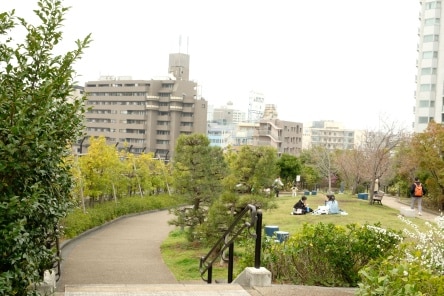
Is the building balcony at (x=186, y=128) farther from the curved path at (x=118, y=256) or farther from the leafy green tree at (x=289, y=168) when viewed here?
the curved path at (x=118, y=256)

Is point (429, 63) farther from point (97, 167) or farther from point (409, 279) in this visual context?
point (409, 279)

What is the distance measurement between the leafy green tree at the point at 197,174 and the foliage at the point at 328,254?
9123mm

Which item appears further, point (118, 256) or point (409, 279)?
point (118, 256)

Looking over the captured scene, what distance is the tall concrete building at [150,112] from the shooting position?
70.0m

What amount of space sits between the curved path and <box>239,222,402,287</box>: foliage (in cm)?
358

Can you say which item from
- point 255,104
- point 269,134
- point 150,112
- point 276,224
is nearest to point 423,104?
point 269,134

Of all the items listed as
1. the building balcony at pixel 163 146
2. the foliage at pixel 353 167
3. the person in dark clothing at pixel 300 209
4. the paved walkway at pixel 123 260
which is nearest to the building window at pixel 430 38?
the foliage at pixel 353 167

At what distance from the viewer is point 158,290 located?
6.43 metres

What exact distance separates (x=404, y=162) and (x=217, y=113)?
111 meters

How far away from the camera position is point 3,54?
4355mm

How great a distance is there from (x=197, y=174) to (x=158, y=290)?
10791 mm

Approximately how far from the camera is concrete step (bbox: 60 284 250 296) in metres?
6.12

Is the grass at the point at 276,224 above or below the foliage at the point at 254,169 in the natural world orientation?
below

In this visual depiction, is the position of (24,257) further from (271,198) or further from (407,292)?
(271,198)
